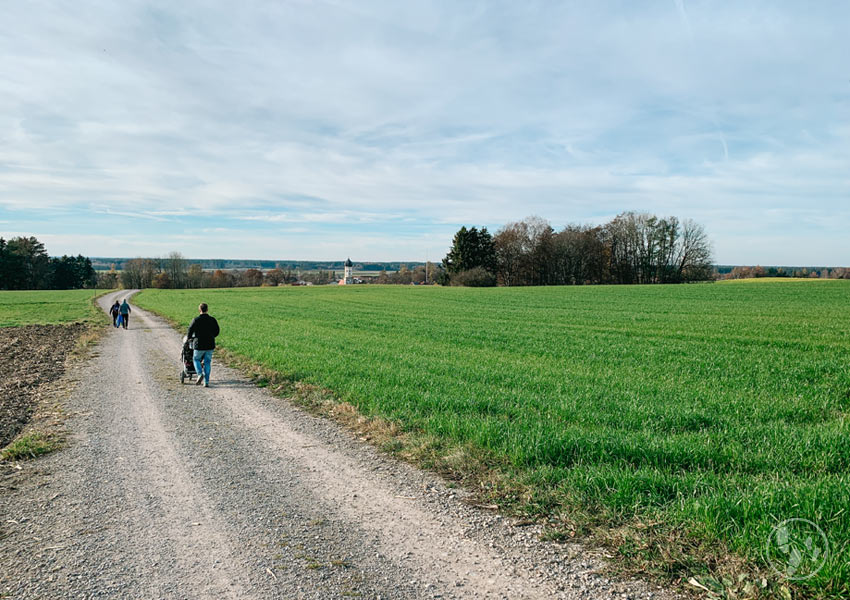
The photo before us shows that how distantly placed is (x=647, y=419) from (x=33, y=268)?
12433 centimetres

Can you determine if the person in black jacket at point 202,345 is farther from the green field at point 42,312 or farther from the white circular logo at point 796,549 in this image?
the green field at point 42,312

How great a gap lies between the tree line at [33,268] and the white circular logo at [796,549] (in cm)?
12312

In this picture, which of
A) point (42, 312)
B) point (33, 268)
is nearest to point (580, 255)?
point (42, 312)

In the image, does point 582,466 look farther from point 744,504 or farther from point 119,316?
point 119,316

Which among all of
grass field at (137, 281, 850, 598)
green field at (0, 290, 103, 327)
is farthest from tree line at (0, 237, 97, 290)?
grass field at (137, 281, 850, 598)

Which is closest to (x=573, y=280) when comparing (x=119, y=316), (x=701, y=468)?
(x=119, y=316)

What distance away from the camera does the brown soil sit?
9.31 meters

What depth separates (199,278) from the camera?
124m

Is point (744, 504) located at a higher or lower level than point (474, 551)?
higher

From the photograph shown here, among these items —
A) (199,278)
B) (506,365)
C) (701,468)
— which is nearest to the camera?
(701,468)

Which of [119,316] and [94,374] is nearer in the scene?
[94,374]

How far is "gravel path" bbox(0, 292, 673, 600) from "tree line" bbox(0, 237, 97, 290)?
11535cm

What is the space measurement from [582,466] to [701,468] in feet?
4.32

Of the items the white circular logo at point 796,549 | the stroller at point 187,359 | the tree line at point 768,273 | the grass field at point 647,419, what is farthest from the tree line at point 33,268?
the tree line at point 768,273
